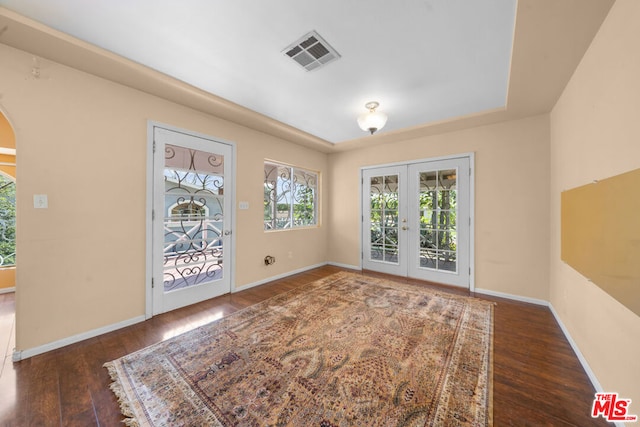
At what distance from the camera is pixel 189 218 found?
10.2 feet

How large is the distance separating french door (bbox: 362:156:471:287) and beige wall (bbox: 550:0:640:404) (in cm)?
140

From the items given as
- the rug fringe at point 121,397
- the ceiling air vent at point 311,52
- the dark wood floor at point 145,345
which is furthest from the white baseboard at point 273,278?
the ceiling air vent at point 311,52

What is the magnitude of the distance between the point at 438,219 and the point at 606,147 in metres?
2.52

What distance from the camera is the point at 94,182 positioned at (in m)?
Answer: 2.37

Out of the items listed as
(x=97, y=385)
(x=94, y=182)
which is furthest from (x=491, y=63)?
(x=97, y=385)

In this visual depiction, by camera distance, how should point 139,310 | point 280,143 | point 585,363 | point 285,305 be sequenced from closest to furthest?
1. point 585,363
2. point 139,310
3. point 285,305
4. point 280,143

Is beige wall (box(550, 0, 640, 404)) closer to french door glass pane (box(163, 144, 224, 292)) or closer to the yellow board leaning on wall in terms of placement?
the yellow board leaning on wall

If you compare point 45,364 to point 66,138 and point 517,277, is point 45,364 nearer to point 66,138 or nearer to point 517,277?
point 66,138

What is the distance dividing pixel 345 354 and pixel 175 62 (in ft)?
10.2

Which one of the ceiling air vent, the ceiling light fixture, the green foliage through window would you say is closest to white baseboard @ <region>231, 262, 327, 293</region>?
the ceiling light fixture

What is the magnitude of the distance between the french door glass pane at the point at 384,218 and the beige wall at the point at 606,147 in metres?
2.38

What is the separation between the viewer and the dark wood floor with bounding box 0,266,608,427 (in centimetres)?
144

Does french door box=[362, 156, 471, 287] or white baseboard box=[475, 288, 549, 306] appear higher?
french door box=[362, 156, 471, 287]

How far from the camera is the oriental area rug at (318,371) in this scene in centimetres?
145
